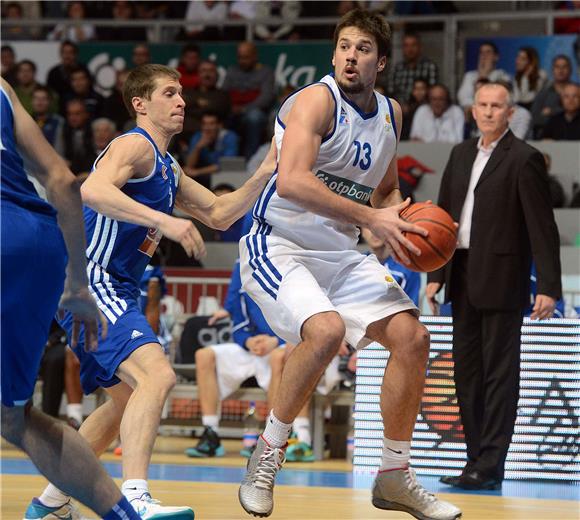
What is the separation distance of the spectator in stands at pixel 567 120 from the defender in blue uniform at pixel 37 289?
9.52 metres

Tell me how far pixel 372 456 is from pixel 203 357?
218cm

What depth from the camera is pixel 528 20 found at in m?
14.6

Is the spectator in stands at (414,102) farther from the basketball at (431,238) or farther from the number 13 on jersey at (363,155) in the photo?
the basketball at (431,238)

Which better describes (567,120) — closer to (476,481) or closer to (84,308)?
(476,481)

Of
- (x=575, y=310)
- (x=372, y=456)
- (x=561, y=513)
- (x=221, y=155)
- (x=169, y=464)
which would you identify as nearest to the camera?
(x=561, y=513)

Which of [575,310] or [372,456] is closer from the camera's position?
[372,456]

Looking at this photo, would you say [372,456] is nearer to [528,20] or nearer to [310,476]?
[310,476]

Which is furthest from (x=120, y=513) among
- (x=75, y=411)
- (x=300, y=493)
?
(x=75, y=411)

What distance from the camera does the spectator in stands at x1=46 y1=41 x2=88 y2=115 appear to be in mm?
15141

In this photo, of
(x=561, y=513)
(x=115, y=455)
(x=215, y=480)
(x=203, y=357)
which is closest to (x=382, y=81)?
(x=203, y=357)

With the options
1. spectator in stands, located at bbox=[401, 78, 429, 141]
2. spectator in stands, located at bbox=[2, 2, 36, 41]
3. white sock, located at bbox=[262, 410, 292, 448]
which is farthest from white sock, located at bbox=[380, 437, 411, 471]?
spectator in stands, located at bbox=[2, 2, 36, 41]

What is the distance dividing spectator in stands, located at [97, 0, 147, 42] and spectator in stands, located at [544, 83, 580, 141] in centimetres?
570

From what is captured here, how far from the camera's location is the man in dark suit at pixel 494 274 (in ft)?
23.1

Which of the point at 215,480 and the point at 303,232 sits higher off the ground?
the point at 303,232
